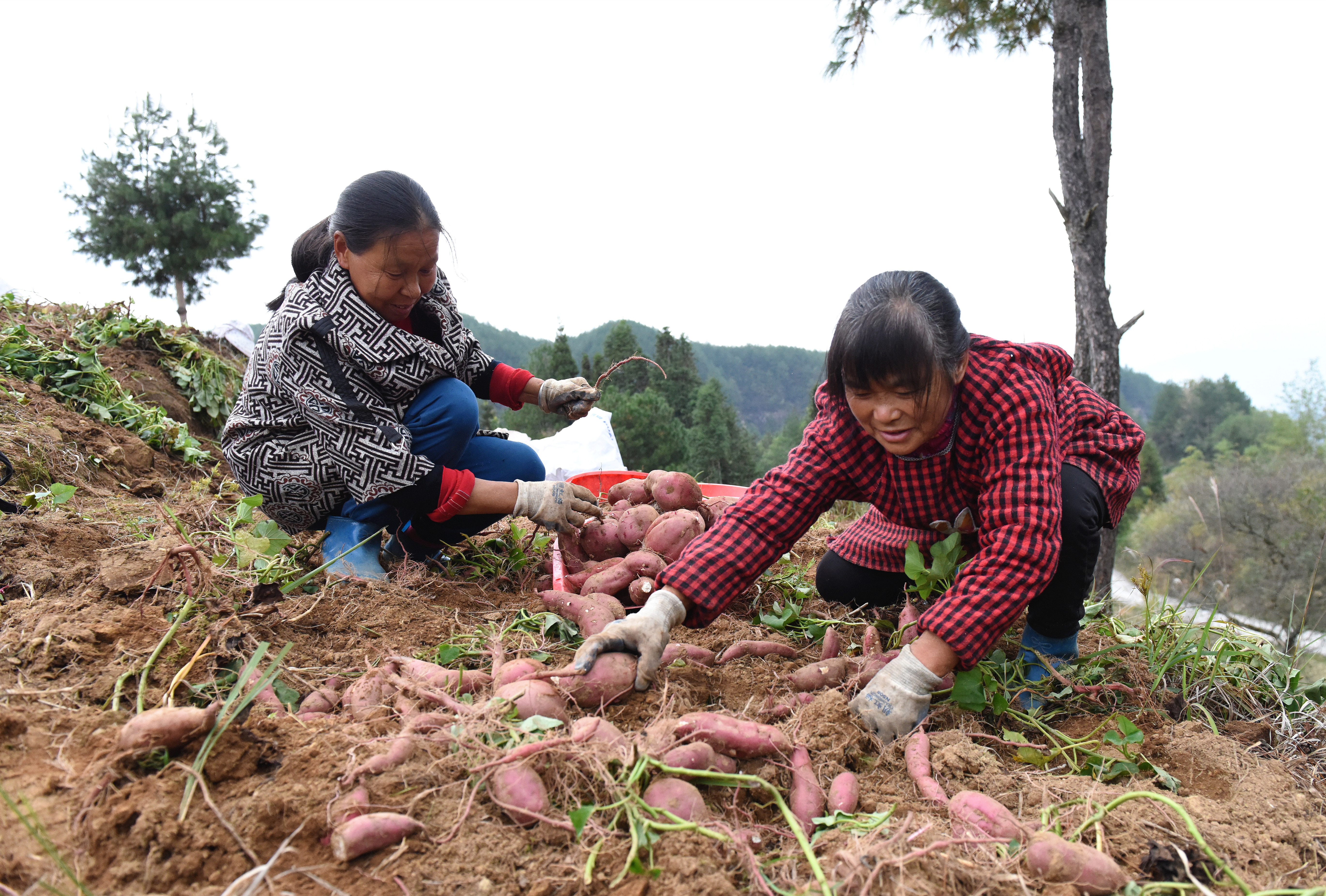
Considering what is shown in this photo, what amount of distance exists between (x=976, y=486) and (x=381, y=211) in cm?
163

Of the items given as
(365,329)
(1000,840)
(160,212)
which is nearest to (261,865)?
(1000,840)

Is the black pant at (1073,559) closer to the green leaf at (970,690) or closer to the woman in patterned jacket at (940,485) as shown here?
the woman in patterned jacket at (940,485)

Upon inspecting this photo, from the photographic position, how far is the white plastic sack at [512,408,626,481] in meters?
4.11

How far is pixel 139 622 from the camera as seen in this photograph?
1.49 m

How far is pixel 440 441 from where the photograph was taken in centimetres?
225

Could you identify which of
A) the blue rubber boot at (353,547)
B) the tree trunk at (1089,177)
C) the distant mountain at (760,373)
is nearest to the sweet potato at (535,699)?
the blue rubber boot at (353,547)

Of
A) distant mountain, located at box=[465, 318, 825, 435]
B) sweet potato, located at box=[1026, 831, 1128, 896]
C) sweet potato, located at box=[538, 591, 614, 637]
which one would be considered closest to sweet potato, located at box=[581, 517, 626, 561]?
sweet potato, located at box=[538, 591, 614, 637]

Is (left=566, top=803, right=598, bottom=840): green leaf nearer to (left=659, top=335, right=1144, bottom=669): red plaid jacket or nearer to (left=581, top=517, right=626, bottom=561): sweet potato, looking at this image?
(left=659, top=335, right=1144, bottom=669): red plaid jacket

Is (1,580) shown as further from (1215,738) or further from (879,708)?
(1215,738)

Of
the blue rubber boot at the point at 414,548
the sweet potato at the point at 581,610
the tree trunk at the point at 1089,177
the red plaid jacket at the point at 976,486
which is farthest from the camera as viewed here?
the tree trunk at the point at 1089,177

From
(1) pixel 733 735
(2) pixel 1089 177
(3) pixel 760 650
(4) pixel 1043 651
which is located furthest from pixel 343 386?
(2) pixel 1089 177

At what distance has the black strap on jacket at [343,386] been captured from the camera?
6.89ft

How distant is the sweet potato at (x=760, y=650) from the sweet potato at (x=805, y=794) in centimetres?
50

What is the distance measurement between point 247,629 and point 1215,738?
2013 millimetres
